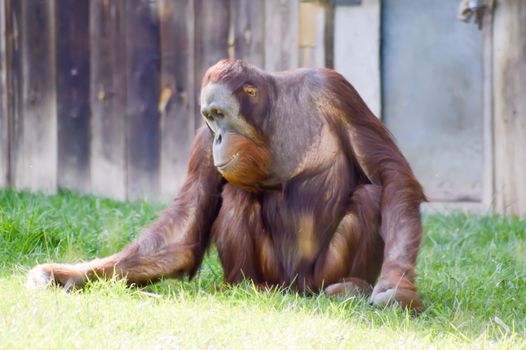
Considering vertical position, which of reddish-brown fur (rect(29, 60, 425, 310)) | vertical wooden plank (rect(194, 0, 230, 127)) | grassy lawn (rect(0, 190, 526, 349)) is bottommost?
grassy lawn (rect(0, 190, 526, 349))

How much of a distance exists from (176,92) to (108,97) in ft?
1.66

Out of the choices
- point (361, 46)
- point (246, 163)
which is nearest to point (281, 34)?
point (361, 46)

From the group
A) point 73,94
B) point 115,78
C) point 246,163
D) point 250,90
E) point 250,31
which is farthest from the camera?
point 73,94

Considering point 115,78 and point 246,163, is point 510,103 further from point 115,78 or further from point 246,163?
point 246,163

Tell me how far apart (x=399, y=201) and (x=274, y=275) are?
24.2 inches

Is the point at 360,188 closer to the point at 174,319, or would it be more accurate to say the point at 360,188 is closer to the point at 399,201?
the point at 399,201

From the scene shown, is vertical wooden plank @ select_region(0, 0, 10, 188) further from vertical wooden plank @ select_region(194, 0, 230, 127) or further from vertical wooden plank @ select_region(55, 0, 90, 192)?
vertical wooden plank @ select_region(194, 0, 230, 127)

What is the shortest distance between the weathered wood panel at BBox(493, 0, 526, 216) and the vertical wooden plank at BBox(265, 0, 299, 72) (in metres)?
1.21

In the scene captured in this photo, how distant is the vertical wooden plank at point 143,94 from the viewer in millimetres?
7031

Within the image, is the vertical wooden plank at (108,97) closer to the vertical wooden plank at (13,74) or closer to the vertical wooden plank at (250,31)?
the vertical wooden plank at (13,74)

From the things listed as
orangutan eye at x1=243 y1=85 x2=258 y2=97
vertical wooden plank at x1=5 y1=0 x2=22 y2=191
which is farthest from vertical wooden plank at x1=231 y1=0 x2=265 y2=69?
orangutan eye at x1=243 y1=85 x2=258 y2=97

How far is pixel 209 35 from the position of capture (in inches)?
270

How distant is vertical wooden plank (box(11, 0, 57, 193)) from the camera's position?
7367 mm

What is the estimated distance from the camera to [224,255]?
4.23 m
